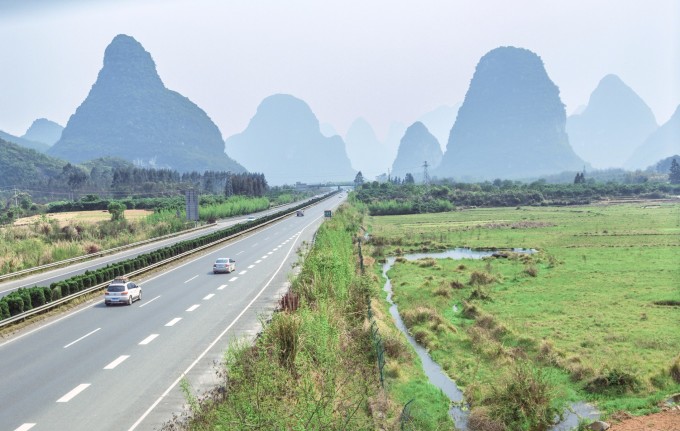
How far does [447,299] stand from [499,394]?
18123 millimetres

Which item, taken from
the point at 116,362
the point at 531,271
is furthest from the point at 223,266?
the point at 531,271

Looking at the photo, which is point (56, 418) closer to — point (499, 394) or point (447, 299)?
point (499, 394)

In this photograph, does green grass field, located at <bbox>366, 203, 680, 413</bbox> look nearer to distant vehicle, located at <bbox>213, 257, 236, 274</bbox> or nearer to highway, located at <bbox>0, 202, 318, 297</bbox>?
distant vehicle, located at <bbox>213, 257, 236, 274</bbox>

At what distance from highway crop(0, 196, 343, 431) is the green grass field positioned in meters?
10.2

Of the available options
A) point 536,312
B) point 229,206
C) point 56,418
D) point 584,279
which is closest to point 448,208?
point 229,206

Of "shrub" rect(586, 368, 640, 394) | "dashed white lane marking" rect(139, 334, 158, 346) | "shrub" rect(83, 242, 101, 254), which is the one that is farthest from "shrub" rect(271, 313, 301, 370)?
"shrub" rect(83, 242, 101, 254)

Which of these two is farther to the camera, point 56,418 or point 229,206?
point 229,206

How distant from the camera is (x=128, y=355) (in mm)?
21516

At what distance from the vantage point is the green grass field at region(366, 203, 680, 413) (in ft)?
70.3

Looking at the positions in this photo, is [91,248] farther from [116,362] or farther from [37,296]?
[116,362]

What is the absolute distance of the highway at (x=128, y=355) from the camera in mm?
15967

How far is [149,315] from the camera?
28.7m

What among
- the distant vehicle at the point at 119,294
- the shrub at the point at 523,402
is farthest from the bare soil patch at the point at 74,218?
the shrub at the point at 523,402

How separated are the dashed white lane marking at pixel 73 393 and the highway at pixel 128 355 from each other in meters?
0.03
